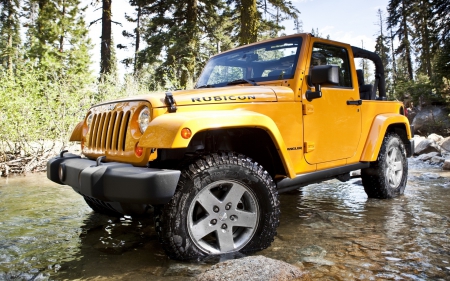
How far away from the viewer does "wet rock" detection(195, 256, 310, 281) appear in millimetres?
1965

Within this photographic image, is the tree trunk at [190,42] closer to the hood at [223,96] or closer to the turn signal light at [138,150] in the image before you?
the hood at [223,96]

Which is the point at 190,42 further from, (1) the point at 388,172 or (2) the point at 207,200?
(2) the point at 207,200

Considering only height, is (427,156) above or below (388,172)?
below

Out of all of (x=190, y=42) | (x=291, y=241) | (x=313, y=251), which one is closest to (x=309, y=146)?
(x=291, y=241)

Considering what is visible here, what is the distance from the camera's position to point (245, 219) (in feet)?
8.52

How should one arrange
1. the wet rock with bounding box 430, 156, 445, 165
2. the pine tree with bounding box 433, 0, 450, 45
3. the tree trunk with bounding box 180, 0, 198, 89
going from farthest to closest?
the pine tree with bounding box 433, 0, 450, 45 → the tree trunk with bounding box 180, 0, 198, 89 → the wet rock with bounding box 430, 156, 445, 165

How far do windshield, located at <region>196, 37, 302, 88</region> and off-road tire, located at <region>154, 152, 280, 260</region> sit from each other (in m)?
1.28

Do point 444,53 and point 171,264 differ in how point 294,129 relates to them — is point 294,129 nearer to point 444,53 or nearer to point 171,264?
point 171,264

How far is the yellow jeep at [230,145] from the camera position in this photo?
232cm

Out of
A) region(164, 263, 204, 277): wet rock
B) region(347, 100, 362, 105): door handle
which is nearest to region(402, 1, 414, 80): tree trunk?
region(347, 100, 362, 105): door handle

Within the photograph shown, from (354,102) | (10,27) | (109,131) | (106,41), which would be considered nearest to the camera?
(109,131)

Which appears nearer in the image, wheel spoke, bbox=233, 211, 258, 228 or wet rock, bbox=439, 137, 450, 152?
wheel spoke, bbox=233, 211, 258, 228

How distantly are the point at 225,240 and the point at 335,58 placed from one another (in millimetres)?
2567

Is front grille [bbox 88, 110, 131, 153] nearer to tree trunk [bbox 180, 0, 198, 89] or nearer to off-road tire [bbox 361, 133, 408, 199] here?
off-road tire [bbox 361, 133, 408, 199]
